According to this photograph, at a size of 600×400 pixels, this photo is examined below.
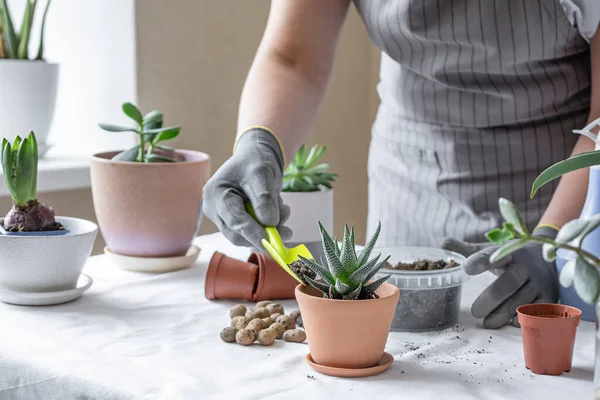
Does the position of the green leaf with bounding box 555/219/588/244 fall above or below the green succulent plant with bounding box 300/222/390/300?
above

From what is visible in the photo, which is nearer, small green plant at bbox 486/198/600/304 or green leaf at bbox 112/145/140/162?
small green plant at bbox 486/198/600/304

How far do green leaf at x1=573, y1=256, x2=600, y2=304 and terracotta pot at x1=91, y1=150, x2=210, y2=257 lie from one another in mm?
871

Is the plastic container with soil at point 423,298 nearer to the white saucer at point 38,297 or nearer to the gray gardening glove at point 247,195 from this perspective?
the gray gardening glove at point 247,195

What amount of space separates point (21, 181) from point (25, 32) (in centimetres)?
92

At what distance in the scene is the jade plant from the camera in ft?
3.87

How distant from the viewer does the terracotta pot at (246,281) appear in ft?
3.90

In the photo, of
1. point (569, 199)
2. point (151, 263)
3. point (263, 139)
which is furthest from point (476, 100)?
point (151, 263)

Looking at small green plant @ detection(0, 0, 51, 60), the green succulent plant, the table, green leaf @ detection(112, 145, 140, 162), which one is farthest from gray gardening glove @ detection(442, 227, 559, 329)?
small green plant @ detection(0, 0, 51, 60)

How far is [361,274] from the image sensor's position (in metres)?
0.89

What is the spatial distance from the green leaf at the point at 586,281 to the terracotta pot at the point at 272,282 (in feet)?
2.07

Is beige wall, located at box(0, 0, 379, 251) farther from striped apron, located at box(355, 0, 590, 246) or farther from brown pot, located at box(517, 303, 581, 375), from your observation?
brown pot, located at box(517, 303, 581, 375)

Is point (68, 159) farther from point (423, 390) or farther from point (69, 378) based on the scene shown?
point (423, 390)

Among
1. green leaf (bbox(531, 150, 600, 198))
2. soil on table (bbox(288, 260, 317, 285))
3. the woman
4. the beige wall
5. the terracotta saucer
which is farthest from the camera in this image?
the beige wall

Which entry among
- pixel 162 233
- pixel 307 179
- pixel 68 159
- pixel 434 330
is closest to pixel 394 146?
pixel 307 179
